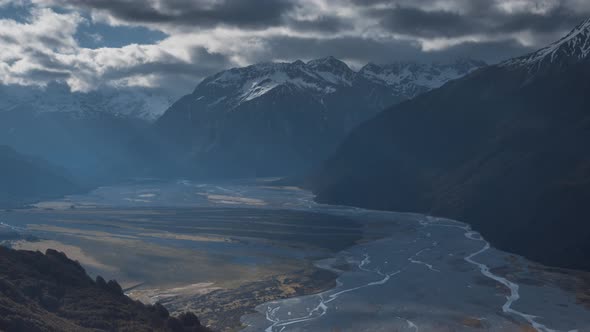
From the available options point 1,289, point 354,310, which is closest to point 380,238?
point 354,310

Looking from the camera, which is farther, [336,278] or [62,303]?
[336,278]

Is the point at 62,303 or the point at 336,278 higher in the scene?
the point at 62,303

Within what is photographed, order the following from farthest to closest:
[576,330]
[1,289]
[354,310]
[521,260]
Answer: [521,260]
[354,310]
[576,330]
[1,289]

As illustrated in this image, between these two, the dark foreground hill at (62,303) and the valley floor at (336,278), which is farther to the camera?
the valley floor at (336,278)

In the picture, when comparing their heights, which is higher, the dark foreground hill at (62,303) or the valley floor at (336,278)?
the dark foreground hill at (62,303)

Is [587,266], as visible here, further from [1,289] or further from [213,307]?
[1,289]

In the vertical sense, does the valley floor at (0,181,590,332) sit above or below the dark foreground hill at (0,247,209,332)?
below

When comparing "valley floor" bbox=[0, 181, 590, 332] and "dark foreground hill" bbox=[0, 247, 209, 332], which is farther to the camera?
"valley floor" bbox=[0, 181, 590, 332]

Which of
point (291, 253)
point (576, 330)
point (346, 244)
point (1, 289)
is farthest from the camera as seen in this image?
point (346, 244)
